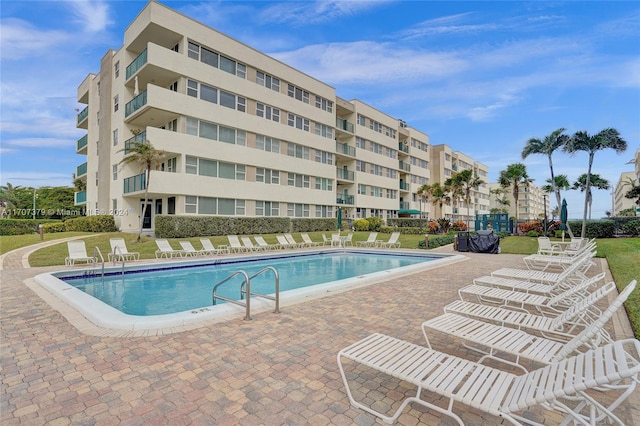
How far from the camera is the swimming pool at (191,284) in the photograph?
223 inches

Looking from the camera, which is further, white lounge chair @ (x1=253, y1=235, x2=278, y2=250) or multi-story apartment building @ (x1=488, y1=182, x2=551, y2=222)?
multi-story apartment building @ (x1=488, y1=182, x2=551, y2=222)

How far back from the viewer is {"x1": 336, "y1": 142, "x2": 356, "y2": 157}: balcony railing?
3572 centimetres

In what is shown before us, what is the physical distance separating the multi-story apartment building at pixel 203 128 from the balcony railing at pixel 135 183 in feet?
0.23

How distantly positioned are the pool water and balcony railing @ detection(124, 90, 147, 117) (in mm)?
13552

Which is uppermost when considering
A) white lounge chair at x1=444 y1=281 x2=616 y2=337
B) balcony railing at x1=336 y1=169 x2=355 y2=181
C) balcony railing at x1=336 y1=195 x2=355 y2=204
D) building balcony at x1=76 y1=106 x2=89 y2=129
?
building balcony at x1=76 y1=106 x2=89 y2=129

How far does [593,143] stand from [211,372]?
1281 inches

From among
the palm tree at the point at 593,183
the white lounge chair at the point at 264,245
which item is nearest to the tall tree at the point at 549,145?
the white lounge chair at the point at 264,245

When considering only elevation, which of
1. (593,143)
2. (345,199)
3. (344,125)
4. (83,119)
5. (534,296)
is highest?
(344,125)

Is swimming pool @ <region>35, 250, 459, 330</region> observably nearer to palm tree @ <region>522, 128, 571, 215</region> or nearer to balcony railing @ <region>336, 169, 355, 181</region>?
balcony railing @ <region>336, 169, 355, 181</region>

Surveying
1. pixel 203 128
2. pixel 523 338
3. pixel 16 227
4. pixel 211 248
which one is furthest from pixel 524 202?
pixel 523 338

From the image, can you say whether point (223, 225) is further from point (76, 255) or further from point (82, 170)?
point (82, 170)

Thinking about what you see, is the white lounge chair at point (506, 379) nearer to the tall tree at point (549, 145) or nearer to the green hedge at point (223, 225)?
the green hedge at point (223, 225)

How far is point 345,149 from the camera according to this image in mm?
36562

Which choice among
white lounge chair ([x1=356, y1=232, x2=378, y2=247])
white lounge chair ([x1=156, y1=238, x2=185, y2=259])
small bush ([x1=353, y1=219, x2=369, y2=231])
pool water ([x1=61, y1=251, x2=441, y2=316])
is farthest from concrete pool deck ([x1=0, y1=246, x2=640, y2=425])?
small bush ([x1=353, y1=219, x2=369, y2=231])
